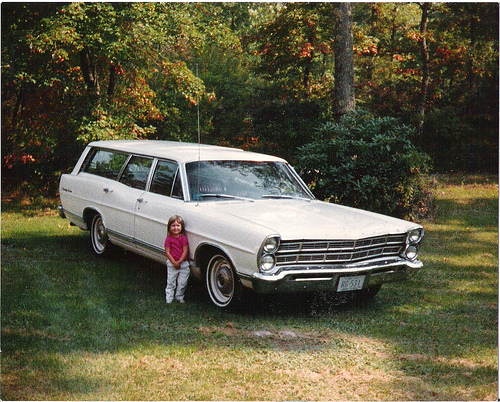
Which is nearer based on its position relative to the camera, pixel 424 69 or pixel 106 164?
pixel 106 164

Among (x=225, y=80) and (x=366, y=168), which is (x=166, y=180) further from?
(x=225, y=80)

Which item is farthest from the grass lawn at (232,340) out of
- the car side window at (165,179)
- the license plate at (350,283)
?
the car side window at (165,179)

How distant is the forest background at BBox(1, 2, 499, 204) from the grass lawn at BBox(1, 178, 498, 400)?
5.40m

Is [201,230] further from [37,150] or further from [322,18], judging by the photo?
[322,18]

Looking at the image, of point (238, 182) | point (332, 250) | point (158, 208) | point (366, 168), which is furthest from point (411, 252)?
point (366, 168)

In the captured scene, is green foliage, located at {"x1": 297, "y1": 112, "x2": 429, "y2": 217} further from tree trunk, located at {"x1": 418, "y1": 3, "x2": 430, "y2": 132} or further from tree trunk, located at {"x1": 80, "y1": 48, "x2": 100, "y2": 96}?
tree trunk, located at {"x1": 418, "y1": 3, "x2": 430, "y2": 132}

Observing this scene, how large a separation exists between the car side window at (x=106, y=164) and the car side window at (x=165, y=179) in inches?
41.6

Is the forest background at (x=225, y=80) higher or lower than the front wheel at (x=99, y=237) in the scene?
higher

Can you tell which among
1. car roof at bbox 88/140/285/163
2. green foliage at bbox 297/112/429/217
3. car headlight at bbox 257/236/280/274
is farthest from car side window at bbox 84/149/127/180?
green foliage at bbox 297/112/429/217

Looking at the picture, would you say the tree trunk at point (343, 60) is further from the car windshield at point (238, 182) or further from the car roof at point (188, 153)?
the car windshield at point (238, 182)

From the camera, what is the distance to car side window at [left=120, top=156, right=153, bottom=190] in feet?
27.2

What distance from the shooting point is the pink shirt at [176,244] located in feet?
22.9

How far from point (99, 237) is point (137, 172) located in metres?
1.51

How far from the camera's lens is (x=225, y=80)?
1080 inches
